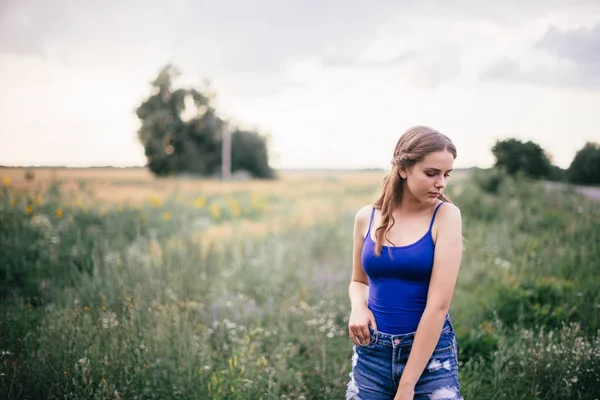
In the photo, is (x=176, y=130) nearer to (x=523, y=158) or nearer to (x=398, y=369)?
(x=523, y=158)

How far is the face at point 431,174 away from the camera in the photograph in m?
1.74

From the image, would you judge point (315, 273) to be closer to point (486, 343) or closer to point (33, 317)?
point (486, 343)

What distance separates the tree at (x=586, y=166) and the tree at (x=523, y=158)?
2037 millimetres

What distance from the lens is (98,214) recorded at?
7.09 meters

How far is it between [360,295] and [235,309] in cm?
221

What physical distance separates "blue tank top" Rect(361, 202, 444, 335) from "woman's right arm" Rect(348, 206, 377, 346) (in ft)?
0.21

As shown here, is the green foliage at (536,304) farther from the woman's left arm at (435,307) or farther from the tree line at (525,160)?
the tree line at (525,160)

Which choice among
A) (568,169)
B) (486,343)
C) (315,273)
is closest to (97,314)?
(315,273)

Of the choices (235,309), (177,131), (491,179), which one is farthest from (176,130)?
(235,309)

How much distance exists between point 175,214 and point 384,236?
7.50m

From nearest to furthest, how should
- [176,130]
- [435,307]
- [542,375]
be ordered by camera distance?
[435,307] → [542,375] → [176,130]

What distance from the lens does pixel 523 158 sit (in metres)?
10.8

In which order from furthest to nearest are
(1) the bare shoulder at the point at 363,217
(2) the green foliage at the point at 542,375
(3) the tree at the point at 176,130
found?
(3) the tree at the point at 176,130 → (2) the green foliage at the point at 542,375 → (1) the bare shoulder at the point at 363,217

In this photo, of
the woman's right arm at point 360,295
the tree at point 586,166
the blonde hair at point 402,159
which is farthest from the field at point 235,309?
the blonde hair at point 402,159
